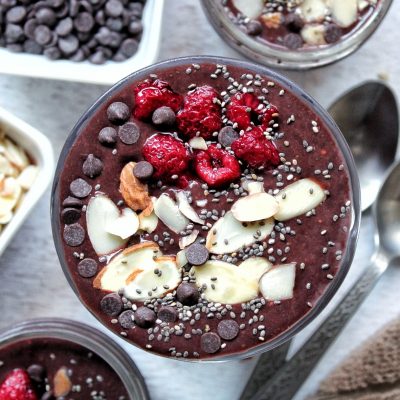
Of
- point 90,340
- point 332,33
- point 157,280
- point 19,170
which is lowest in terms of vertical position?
point 90,340

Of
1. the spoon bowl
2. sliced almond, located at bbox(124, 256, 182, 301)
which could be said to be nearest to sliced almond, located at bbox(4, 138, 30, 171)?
sliced almond, located at bbox(124, 256, 182, 301)

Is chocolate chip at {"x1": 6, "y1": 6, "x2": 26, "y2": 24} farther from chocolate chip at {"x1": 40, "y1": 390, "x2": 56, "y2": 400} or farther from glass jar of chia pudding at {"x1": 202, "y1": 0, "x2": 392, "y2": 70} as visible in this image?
chocolate chip at {"x1": 40, "y1": 390, "x2": 56, "y2": 400}

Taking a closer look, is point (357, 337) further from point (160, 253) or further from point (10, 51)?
point (10, 51)

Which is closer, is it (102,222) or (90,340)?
(102,222)

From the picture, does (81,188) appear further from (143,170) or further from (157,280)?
(157,280)

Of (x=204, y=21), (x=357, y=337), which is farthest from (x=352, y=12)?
(x=357, y=337)

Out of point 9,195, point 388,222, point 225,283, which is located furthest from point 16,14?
point 388,222
